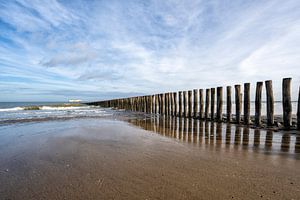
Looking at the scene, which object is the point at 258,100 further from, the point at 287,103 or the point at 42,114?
the point at 42,114

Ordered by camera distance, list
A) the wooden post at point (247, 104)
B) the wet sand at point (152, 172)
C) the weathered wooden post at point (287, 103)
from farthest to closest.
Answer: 1. the wooden post at point (247, 104)
2. the weathered wooden post at point (287, 103)
3. the wet sand at point (152, 172)

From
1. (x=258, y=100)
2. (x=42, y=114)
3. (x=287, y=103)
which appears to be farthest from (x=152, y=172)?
(x=42, y=114)

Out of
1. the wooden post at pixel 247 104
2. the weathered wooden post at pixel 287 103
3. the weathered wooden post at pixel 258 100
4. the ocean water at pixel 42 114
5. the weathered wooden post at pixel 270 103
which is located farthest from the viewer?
the ocean water at pixel 42 114

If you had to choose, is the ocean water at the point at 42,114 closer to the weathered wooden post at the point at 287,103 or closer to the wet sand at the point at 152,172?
the wet sand at the point at 152,172

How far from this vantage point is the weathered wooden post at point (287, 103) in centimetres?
709

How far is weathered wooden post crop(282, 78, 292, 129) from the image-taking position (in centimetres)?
709

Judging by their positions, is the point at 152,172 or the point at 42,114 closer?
the point at 152,172

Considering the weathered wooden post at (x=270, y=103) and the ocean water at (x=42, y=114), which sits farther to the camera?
the ocean water at (x=42, y=114)

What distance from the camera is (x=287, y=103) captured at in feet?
23.8

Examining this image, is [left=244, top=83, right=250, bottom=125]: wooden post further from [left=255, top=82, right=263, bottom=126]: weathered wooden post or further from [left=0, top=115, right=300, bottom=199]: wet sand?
[left=0, top=115, right=300, bottom=199]: wet sand

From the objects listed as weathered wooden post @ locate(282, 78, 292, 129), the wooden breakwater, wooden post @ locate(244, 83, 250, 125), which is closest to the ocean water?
the wooden breakwater

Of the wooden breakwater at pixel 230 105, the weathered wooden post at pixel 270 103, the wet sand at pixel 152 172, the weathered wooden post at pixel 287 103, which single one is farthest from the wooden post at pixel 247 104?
the wet sand at pixel 152 172

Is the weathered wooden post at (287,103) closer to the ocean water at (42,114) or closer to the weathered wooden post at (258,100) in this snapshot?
the weathered wooden post at (258,100)

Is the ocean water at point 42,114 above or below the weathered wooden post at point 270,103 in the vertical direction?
below
